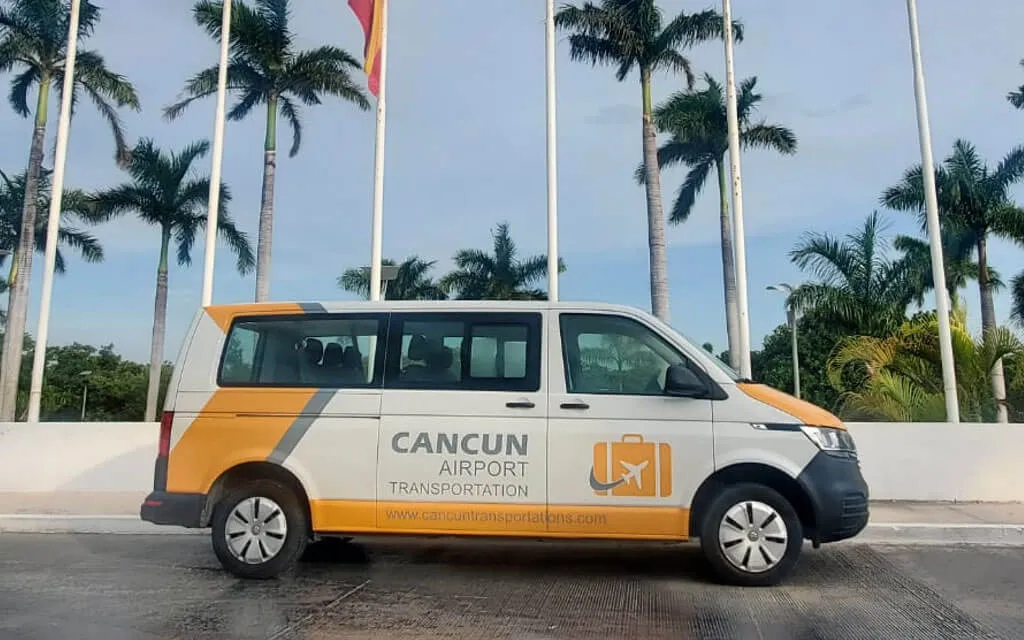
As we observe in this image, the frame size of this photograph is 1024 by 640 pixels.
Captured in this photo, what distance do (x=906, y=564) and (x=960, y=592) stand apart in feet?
3.47

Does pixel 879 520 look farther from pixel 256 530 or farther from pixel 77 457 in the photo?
pixel 77 457

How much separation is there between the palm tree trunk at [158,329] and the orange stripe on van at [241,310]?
24.0 m

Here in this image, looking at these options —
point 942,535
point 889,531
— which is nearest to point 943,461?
point 942,535

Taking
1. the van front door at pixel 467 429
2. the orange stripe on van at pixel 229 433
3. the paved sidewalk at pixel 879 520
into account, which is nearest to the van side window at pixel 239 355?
the orange stripe on van at pixel 229 433

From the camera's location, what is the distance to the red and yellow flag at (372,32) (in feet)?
44.3

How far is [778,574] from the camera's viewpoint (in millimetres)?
5980

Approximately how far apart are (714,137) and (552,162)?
13.9 meters

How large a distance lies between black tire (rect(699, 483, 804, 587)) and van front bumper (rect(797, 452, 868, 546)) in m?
0.18

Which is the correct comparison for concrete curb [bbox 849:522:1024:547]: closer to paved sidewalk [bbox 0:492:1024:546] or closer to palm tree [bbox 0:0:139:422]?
paved sidewalk [bbox 0:492:1024:546]

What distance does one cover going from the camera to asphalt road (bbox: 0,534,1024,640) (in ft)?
16.7

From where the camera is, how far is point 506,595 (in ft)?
19.5

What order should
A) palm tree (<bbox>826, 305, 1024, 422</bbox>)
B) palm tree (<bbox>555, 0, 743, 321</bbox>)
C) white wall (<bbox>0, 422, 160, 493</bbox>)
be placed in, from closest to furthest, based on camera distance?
white wall (<bbox>0, 422, 160, 493</bbox>) < palm tree (<bbox>826, 305, 1024, 422</bbox>) < palm tree (<bbox>555, 0, 743, 321</bbox>)

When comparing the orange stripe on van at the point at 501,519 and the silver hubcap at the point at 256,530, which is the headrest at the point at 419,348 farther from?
the silver hubcap at the point at 256,530

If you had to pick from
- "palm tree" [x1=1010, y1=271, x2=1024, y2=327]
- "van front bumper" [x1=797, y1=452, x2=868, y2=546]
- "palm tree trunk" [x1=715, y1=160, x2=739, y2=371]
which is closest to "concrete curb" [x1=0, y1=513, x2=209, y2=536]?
"van front bumper" [x1=797, y1=452, x2=868, y2=546]
